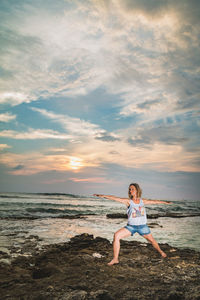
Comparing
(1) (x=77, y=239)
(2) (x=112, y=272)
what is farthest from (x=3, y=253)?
(2) (x=112, y=272)

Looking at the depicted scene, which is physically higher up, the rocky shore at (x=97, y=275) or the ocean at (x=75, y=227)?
the rocky shore at (x=97, y=275)

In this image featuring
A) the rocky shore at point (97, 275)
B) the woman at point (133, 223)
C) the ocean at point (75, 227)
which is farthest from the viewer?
the ocean at point (75, 227)

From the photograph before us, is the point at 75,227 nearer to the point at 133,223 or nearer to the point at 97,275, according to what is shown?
the point at 133,223

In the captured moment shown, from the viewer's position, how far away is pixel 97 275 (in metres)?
4.54

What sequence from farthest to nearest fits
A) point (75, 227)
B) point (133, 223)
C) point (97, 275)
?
1. point (75, 227)
2. point (133, 223)
3. point (97, 275)

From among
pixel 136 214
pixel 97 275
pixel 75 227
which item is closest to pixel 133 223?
pixel 136 214

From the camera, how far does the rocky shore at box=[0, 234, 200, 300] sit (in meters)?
3.56

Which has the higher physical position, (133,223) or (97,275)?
(133,223)

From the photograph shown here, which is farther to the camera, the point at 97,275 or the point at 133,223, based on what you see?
the point at 133,223

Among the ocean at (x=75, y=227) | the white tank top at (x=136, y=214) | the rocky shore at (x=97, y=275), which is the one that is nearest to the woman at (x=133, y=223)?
the white tank top at (x=136, y=214)

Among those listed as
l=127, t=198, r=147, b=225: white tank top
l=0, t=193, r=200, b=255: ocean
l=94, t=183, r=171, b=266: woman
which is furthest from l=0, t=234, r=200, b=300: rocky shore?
l=0, t=193, r=200, b=255: ocean

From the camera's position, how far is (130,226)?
545 centimetres

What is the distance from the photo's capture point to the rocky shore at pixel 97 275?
3557 millimetres

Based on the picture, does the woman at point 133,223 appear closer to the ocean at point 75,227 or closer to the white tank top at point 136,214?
the white tank top at point 136,214
